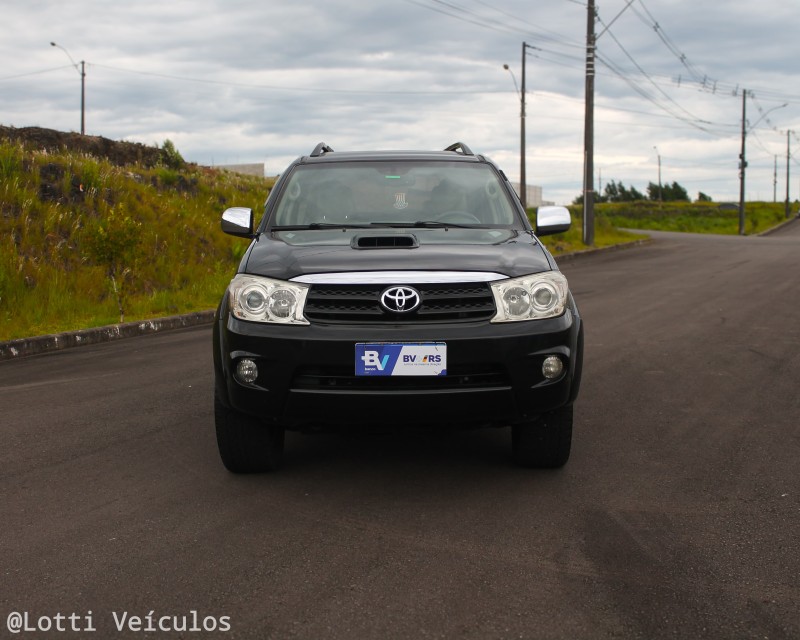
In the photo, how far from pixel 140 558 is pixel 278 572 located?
59cm

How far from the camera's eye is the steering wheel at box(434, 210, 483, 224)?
5551 mm

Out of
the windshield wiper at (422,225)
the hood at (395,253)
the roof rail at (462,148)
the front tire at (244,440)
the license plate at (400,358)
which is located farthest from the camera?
the roof rail at (462,148)

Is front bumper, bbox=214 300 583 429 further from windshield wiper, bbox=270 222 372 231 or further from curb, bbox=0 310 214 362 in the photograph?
curb, bbox=0 310 214 362

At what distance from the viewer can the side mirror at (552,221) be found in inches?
222

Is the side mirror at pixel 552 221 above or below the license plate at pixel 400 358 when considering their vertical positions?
above

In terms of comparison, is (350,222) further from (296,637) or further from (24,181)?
(24,181)

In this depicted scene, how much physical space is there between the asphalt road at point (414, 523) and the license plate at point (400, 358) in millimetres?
640

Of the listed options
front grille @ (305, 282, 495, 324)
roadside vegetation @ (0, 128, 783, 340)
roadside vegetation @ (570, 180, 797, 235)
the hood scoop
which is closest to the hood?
the hood scoop

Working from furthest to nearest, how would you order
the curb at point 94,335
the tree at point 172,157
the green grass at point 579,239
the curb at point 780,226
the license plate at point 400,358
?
the curb at point 780,226, the green grass at point 579,239, the tree at point 172,157, the curb at point 94,335, the license plate at point 400,358

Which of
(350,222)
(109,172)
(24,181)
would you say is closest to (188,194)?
(109,172)

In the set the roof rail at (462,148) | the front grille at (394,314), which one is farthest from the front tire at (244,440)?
the roof rail at (462,148)

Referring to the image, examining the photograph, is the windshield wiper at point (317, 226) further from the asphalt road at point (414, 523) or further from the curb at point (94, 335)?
the curb at point (94, 335)

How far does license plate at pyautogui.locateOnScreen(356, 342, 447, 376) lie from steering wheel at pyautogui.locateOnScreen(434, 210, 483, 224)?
1.48 m

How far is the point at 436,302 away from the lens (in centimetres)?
434
